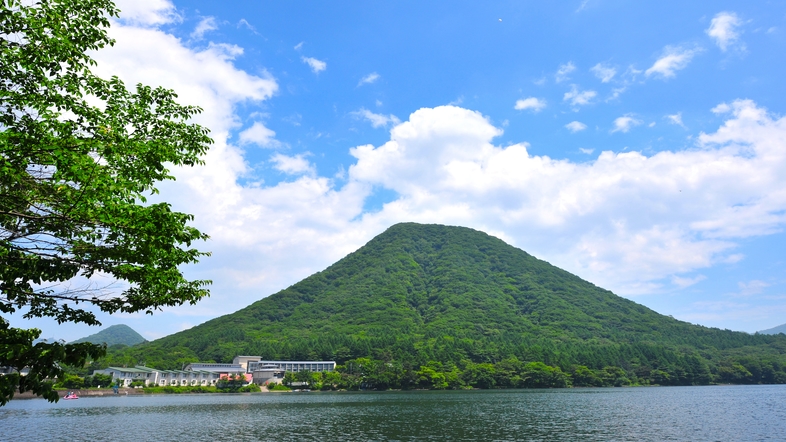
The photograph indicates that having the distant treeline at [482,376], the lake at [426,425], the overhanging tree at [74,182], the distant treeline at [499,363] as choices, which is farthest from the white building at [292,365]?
the overhanging tree at [74,182]

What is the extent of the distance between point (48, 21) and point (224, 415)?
5768 cm


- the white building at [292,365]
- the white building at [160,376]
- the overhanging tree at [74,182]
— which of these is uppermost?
the overhanging tree at [74,182]

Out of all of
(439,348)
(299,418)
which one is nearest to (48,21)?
(299,418)

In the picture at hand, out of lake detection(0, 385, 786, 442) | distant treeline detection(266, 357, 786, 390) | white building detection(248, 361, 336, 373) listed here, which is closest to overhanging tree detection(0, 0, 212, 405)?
lake detection(0, 385, 786, 442)

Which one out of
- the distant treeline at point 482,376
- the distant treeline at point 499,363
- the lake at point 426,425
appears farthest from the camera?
the distant treeline at point 499,363

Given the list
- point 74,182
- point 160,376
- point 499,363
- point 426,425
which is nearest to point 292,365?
point 160,376

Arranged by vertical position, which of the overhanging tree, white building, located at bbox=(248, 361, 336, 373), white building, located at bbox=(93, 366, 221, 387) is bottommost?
white building, located at bbox=(93, 366, 221, 387)

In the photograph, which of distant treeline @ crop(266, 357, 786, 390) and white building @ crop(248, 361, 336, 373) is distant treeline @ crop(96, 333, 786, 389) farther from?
white building @ crop(248, 361, 336, 373)

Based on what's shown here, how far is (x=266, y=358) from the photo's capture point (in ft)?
538

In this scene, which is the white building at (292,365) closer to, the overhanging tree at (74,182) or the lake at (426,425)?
the lake at (426,425)

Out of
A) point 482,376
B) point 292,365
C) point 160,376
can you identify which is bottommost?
point 160,376

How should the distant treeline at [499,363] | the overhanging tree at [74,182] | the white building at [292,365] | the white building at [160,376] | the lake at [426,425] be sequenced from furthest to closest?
the white building at [292,365]
the distant treeline at [499,363]
the white building at [160,376]
the lake at [426,425]
the overhanging tree at [74,182]

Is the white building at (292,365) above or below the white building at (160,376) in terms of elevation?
above

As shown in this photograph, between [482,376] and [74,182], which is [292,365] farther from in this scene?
[74,182]
